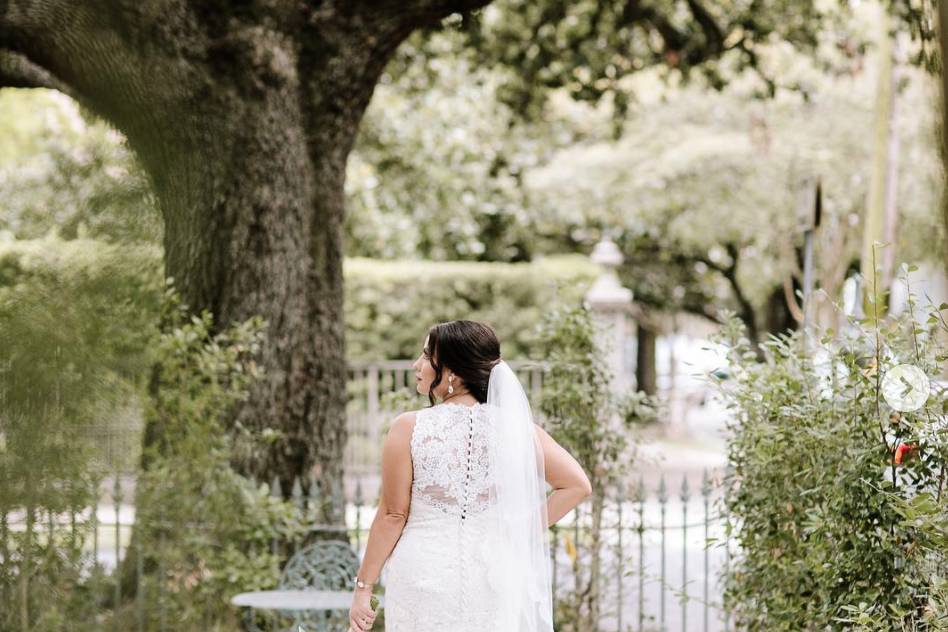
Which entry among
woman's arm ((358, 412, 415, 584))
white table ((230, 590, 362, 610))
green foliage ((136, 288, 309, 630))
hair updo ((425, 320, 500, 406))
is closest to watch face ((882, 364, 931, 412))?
hair updo ((425, 320, 500, 406))

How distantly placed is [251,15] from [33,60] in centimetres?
146

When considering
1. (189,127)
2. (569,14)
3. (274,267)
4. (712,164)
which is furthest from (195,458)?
(712,164)

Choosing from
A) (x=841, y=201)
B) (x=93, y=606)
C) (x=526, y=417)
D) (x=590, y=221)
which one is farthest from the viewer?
(x=590, y=221)

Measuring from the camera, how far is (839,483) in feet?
15.5

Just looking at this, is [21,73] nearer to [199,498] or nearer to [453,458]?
[199,498]

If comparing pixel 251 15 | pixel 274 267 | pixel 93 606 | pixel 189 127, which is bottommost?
pixel 93 606

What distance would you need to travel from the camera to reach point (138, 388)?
5.62m

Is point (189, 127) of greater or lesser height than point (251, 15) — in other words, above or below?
below

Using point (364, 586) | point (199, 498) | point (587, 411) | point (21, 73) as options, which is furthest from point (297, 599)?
point (21, 73)

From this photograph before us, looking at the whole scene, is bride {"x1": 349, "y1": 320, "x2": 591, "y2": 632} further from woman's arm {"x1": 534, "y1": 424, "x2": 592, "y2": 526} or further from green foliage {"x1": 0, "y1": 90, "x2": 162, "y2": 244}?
green foliage {"x1": 0, "y1": 90, "x2": 162, "y2": 244}

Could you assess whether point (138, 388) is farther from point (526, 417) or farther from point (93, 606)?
point (526, 417)

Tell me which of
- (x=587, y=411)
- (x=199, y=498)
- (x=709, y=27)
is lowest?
(x=199, y=498)

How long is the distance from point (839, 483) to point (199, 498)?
3.38m

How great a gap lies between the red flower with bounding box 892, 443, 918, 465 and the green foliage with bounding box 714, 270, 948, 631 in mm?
29
